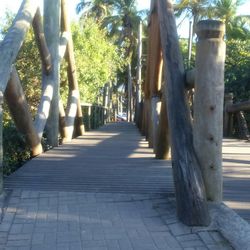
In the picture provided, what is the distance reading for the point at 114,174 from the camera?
6.85 metres

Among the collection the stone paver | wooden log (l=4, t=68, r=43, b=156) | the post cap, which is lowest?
Result: the stone paver

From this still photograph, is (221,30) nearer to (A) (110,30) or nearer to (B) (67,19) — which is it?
(B) (67,19)

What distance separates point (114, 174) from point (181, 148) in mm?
2213

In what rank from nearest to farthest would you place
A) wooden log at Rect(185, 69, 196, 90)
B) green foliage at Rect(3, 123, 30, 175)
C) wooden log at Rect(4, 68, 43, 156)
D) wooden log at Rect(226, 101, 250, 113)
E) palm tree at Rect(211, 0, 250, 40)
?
wooden log at Rect(185, 69, 196, 90) < wooden log at Rect(4, 68, 43, 156) < green foliage at Rect(3, 123, 30, 175) < wooden log at Rect(226, 101, 250, 113) < palm tree at Rect(211, 0, 250, 40)

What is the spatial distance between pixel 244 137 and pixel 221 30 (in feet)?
33.5

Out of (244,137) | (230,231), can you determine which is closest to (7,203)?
(230,231)

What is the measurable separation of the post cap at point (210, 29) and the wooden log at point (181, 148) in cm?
72

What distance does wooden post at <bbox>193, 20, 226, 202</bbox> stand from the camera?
4.68 m

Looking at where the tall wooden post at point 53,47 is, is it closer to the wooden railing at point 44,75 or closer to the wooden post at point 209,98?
the wooden railing at point 44,75

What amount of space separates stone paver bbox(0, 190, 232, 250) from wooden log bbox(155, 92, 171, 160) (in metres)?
2.03

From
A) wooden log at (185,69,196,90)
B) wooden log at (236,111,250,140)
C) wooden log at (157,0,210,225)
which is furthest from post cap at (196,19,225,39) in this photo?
wooden log at (236,111,250,140)

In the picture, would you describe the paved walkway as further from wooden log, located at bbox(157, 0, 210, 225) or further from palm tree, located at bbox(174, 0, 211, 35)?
palm tree, located at bbox(174, 0, 211, 35)

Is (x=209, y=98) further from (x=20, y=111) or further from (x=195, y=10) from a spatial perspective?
(x=195, y=10)

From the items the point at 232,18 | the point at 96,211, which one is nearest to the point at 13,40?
the point at 96,211
